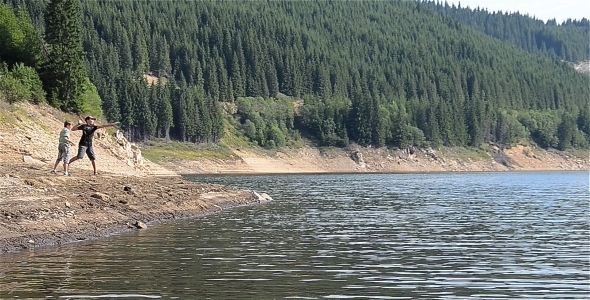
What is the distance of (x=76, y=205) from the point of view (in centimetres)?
3278

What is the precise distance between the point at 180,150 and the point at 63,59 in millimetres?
69155

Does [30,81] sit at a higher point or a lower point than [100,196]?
higher

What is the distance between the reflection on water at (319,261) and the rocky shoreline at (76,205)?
1.29m

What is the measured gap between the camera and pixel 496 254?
88.2ft

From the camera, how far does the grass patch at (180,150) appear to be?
13738cm

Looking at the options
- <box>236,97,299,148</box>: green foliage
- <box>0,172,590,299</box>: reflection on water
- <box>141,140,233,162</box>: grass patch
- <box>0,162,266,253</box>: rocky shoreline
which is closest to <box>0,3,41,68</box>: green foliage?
<box>0,162,266,253</box>: rocky shoreline

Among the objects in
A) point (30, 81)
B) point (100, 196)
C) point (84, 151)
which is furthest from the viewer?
point (30, 81)

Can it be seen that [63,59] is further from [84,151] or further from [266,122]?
[266,122]

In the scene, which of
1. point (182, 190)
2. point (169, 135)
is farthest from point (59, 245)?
point (169, 135)

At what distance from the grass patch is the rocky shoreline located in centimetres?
9046

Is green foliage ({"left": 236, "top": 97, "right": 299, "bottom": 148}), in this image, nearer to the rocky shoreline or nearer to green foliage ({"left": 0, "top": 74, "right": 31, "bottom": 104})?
green foliage ({"left": 0, "top": 74, "right": 31, "bottom": 104})

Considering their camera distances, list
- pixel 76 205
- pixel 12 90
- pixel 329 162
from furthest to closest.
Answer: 1. pixel 329 162
2. pixel 12 90
3. pixel 76 205

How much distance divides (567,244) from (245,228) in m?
12.7

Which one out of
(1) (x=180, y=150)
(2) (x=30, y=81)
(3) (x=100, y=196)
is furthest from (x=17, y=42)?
(1) (x=180, y=150)
